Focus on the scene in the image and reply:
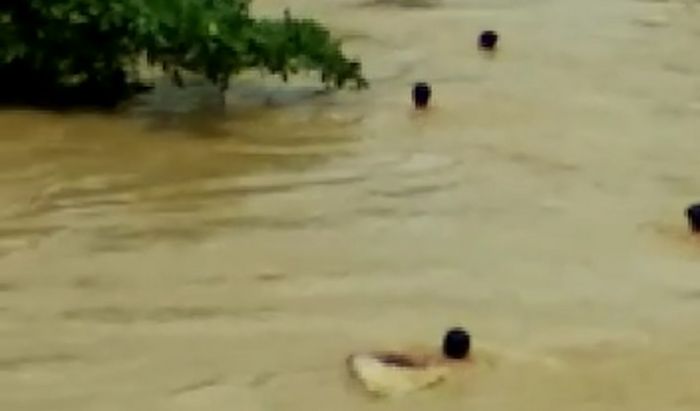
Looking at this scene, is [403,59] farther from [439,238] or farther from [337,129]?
[439,238]

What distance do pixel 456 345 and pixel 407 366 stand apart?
0.22 feet

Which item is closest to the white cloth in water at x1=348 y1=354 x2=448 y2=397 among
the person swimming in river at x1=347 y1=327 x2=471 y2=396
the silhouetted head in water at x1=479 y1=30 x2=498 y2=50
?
the person swimming in river at x1=347 y1=327 x2=471 y2=396

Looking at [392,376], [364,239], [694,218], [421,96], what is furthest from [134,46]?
[392,376]

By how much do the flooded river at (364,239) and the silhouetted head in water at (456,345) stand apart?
0.02 m

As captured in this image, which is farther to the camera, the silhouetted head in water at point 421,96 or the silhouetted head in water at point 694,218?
the silhouetted head in water at point 421,96

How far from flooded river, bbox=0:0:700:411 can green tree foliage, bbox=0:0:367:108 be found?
0.08m

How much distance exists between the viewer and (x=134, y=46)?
8.72 ft

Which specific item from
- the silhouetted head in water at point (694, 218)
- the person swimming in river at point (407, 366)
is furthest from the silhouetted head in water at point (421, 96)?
the person swimming in river at point (407, 366)

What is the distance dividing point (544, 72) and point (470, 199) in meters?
0.73

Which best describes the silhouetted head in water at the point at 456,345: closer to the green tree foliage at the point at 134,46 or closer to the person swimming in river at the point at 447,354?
the person swimming in river at the point at 447,354

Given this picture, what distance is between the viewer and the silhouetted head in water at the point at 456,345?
1.81m

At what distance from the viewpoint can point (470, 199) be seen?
2.31 m

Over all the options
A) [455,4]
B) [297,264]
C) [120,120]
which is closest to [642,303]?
[297,264]

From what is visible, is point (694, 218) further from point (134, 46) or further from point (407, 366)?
point (134, 46)
